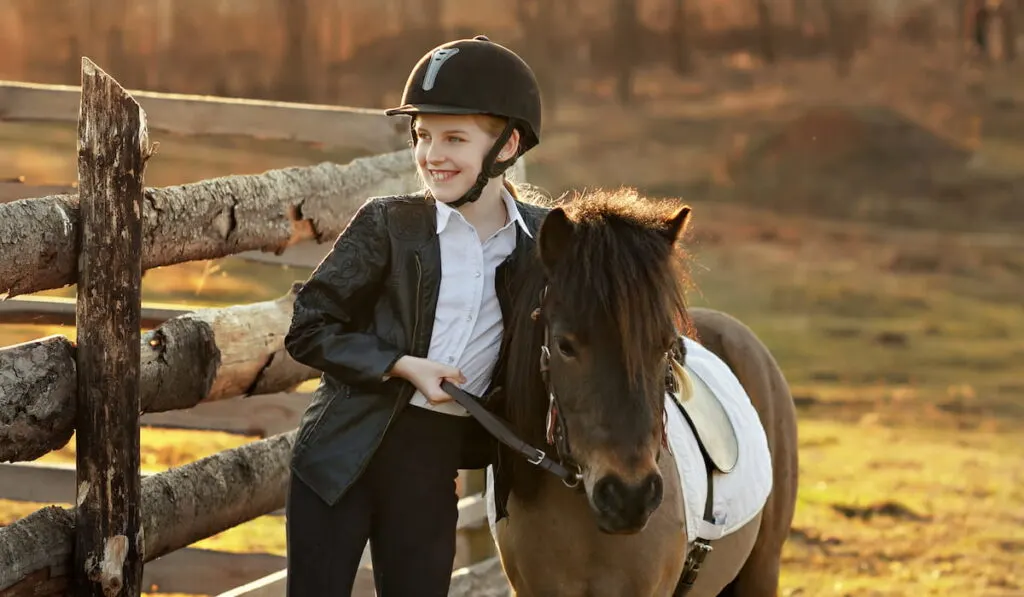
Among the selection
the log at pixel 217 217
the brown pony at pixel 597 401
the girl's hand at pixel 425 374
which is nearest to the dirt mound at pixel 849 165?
the log at pixel 217 217

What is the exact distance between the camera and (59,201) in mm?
3240

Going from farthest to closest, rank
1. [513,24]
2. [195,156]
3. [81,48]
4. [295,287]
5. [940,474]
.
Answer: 1. [513,24]
2. [195,156]
3. [81,48]
4. [940,474]
5. [295,287]

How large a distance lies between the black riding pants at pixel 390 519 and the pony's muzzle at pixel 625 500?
0.44m

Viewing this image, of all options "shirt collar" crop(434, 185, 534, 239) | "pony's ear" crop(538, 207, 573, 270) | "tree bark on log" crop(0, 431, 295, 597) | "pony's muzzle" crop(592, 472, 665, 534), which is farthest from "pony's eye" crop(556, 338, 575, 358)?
"tree bark on log" crop(0, 431, 295, 597)

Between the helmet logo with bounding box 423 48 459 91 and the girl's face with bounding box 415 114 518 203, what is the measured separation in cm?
8

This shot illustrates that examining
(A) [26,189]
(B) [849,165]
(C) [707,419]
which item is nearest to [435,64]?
(C) [707,419]

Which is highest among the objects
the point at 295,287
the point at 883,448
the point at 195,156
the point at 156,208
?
the point at 156,208

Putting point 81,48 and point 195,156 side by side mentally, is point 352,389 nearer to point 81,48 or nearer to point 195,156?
point 81,48

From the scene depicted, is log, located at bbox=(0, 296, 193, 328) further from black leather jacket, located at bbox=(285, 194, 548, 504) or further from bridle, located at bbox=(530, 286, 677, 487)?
bridle, located at bbox=(530, 286, 677, 487)

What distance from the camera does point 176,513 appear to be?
12.6 feet

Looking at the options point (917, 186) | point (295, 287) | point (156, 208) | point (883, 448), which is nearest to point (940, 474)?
point (883, 448)

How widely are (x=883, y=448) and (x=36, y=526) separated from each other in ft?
25.6

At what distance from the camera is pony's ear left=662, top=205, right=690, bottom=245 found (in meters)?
2.83

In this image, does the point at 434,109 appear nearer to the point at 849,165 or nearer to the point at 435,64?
the point at 435,64
